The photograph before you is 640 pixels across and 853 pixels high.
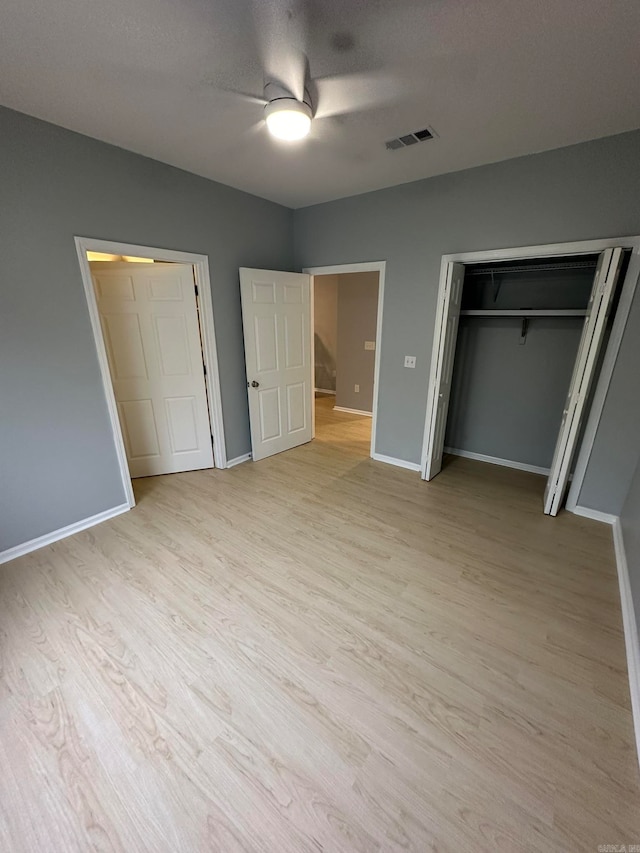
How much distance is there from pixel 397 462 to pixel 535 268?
2305mm

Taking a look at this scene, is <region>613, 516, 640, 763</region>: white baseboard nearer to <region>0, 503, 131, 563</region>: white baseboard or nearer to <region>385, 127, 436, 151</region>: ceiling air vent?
<region>385, 127, 436, 151</region>: ceiling air vent

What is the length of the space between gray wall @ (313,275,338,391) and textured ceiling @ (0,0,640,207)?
4235 millimetres

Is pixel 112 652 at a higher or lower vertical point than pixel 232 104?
lower

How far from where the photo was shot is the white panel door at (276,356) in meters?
3.49

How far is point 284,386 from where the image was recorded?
3975 millimetres

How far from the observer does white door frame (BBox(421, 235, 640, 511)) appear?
230cm

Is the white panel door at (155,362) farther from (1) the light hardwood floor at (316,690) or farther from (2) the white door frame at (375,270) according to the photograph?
(2) the white door frame at (375,270)

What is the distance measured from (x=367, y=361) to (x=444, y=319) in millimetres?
2515

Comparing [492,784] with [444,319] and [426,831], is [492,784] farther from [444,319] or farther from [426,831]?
[444,319]

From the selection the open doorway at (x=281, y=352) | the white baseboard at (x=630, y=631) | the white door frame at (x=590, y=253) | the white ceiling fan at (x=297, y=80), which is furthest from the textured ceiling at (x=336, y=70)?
the white baseboard at (x=630, y=631)

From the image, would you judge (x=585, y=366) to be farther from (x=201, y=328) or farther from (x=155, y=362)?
(x=155, y=362)

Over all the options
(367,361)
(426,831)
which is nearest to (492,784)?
(426,831)

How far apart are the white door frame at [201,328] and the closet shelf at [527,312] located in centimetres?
263

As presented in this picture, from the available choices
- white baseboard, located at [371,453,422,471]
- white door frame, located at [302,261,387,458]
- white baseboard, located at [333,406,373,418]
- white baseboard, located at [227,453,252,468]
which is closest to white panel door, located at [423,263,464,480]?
white baseboard, located at [371,453,422,471]
